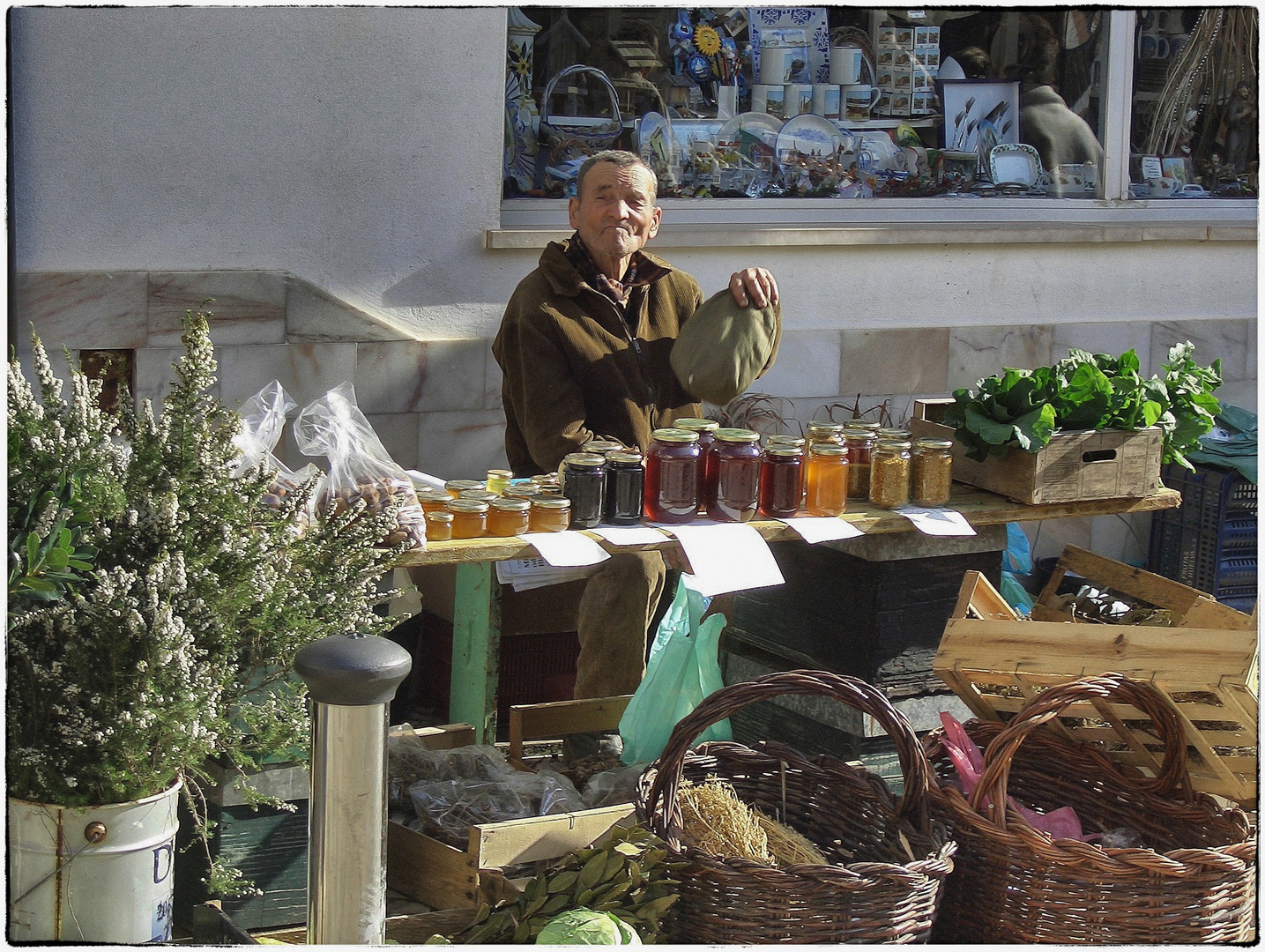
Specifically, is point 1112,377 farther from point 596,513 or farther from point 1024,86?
point 1024,86

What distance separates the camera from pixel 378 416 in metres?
4.93

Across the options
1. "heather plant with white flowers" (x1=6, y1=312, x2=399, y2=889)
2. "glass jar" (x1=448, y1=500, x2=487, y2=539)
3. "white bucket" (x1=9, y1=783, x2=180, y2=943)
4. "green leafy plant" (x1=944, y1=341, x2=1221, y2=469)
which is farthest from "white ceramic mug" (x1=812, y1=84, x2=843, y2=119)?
"white bucket" (x1=9, y1=783, x2=180, y2=943)

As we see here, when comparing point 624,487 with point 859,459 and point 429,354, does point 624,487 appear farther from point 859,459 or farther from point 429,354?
point 429,354

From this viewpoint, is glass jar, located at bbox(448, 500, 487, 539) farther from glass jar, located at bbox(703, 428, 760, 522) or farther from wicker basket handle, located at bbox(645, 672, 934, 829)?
wicker basket handle, located at bbox(645, 672, 934, 829)

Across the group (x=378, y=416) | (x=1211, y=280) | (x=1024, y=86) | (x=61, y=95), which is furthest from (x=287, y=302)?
(x=1211, y=280)

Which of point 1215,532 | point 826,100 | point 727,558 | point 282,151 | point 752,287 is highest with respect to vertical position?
point 826,100

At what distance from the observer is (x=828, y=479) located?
336 centimetres

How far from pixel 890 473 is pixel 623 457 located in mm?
667

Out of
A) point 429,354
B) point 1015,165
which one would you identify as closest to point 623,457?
point 429,354

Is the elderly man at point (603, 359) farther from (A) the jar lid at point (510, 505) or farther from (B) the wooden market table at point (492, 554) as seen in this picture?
(A) the jar lid at point (510, 505)

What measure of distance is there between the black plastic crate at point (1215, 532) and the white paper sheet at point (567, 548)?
3.34 meters

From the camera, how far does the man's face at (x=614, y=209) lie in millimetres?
3869

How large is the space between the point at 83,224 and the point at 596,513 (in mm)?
2223

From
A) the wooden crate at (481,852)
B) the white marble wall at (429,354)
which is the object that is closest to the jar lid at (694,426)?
the wooden crate at (481,852)
